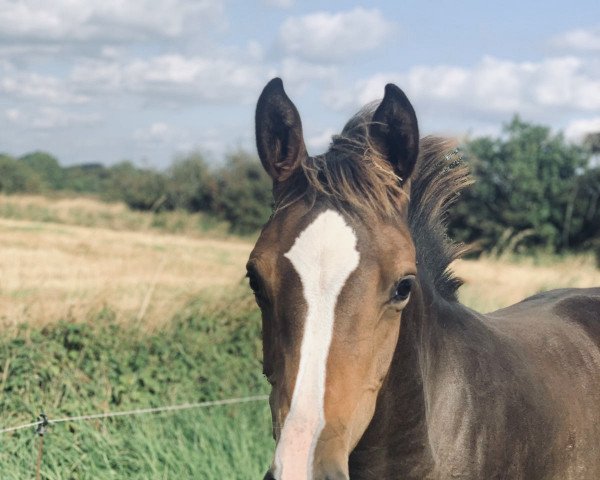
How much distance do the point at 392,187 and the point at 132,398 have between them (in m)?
3.81

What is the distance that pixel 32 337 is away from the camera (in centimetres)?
549

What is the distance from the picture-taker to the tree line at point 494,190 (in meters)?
37.9

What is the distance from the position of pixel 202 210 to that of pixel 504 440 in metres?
40.9

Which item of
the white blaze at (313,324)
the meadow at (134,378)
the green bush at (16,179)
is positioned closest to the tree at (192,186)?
the green bush at (16,179)

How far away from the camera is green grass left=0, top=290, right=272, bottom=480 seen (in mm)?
4949

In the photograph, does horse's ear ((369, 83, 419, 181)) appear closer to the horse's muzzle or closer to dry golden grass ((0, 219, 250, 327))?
the horse's muzzle

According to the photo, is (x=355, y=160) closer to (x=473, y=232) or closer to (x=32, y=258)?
(x=32, y=258)

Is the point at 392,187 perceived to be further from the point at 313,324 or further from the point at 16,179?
the point at 16,179

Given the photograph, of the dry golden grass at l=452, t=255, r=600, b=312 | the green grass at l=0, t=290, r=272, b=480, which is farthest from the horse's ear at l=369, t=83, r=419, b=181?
the dry golden grass at l=452, t=255, r=600, b=312

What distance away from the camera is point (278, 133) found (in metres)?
2.69

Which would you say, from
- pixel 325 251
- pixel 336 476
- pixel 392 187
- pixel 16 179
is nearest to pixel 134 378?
pixel 392 187

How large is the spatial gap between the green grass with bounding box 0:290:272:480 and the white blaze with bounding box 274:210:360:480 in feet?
9.93

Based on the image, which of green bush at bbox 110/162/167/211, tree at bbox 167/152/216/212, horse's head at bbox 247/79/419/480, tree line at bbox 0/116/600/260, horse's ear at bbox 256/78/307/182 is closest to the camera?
horse's head at bbox 247/79/419/480

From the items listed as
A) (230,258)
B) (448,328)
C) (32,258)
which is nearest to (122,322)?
(448,328)
